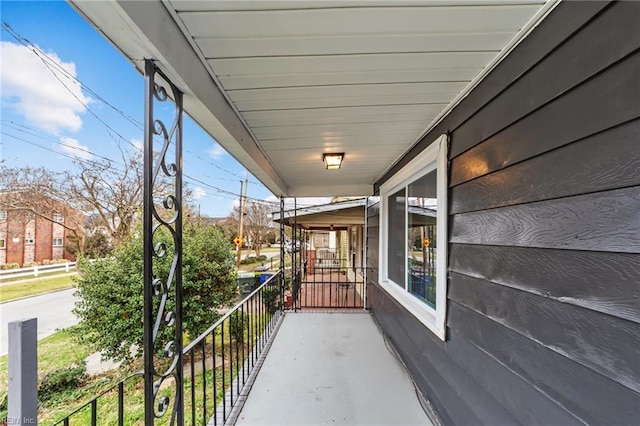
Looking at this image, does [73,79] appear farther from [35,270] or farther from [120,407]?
[35,270]

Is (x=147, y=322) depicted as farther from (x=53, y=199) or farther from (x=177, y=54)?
(x=53, y=199)

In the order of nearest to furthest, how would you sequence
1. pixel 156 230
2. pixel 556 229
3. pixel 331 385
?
pixel 556 229, pixel 156 230, pixel 331 385

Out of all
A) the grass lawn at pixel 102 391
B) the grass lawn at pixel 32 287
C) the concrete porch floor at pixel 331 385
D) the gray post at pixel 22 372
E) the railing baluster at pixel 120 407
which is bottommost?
the grass lawn at pixel 102 391

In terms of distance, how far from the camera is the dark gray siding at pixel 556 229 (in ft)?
2.60

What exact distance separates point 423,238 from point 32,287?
14.2 meters

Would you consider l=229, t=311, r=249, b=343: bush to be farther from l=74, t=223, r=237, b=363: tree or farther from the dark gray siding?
l=74, t=223, r=237, b=363: tree

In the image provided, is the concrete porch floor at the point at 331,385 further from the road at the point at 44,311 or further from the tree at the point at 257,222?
the tree at the point at 257,222

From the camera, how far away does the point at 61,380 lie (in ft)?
15.9

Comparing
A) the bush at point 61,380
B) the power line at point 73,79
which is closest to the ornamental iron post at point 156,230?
the power line at point 73,79

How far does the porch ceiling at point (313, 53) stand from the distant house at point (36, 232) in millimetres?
9643

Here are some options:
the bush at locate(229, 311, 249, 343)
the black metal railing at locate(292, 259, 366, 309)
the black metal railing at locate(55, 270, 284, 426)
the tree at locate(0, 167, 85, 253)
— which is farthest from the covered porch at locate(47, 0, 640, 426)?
the tree at locate(0, 167, 85, 253)

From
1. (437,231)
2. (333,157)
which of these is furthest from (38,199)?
(437,231)

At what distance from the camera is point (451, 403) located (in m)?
1.87

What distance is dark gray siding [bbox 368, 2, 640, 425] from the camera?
793mm
